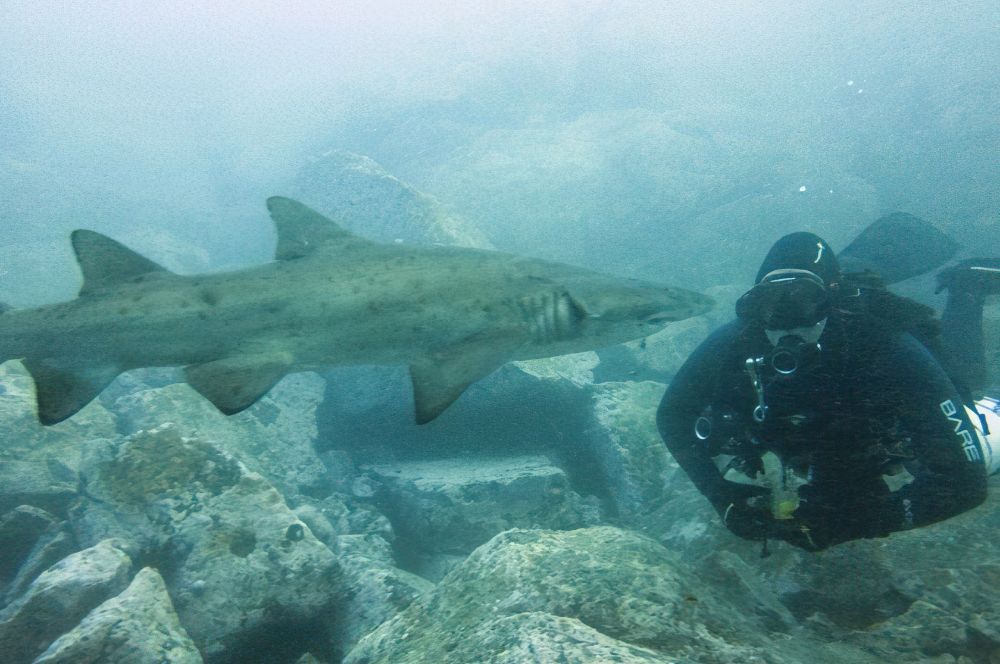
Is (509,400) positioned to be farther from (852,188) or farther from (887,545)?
(852,188)

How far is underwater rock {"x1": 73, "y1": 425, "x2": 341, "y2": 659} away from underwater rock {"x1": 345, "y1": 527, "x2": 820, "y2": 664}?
1.50 metres

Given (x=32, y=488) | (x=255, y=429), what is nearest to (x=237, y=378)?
(x=32, y=488)

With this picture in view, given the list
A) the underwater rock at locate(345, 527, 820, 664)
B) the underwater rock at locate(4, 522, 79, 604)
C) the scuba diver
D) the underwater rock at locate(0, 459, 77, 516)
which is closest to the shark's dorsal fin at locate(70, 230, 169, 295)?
the underwater rock at locate(345, 527, 820, 664)

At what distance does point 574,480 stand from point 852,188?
67.6ft

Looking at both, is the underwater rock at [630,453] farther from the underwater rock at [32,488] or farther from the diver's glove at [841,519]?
the underwater rock at [32,488]

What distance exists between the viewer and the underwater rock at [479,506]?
5980mm

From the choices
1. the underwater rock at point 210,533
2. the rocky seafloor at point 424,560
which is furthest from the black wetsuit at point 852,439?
the underwater rock at point 210,533

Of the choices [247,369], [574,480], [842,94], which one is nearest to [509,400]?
[574,480]

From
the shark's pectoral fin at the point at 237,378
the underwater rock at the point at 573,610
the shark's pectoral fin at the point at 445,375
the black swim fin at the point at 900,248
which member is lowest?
the underwater rock at the point at 573,610

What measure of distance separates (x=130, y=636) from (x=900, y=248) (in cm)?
1093

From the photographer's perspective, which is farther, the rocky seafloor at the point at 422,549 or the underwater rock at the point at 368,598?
the underwater rock at the point at 368,598

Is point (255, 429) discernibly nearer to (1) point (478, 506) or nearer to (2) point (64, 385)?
(1) point (478, 506)

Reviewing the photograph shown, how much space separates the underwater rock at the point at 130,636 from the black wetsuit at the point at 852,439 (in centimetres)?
398

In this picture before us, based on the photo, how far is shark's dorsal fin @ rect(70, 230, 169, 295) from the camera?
2922mm
